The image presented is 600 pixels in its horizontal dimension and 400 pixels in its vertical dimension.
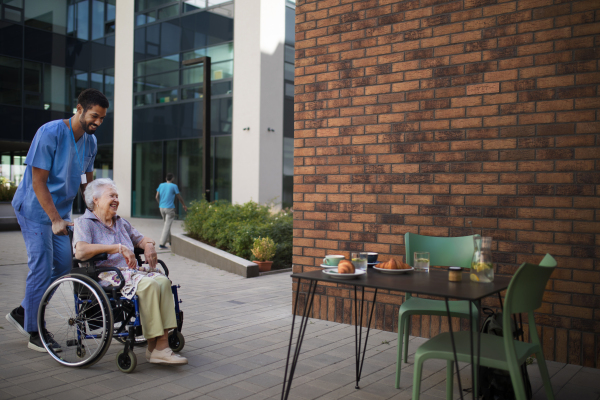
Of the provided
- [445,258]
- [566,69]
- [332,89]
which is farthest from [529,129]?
[332,89]

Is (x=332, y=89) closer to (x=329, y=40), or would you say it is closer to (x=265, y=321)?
(x=329, y=40)

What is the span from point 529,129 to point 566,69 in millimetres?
479

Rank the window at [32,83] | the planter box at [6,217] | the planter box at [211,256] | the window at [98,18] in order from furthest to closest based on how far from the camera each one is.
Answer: the window at [98,18], the window at [32,83], the planter box at [6,217], the planter box at [211,256]

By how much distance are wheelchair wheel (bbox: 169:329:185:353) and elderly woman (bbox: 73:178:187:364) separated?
0.17 m

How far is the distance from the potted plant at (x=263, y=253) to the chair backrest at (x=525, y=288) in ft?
19.4

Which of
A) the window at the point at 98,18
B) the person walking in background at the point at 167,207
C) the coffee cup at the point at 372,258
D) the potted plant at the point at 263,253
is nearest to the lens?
the coffee cup at the point at 372,258

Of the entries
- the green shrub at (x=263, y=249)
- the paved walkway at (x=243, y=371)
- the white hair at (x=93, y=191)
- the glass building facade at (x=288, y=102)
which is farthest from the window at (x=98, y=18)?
the white hair at (x=93, y=191)

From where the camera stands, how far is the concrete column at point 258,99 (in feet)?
51.8

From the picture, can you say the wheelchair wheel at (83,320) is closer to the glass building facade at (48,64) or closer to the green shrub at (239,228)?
the green shrub at (239,228)

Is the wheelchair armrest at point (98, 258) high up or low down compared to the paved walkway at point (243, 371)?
up

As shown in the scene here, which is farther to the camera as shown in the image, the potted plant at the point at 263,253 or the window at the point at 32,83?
the window at the point at 32,83

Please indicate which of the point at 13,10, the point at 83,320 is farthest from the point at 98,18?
the point at 83,320

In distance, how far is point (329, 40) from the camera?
4.80 meters

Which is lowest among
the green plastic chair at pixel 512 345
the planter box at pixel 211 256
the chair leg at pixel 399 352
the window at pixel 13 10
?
the planter box at pixel 211 256
